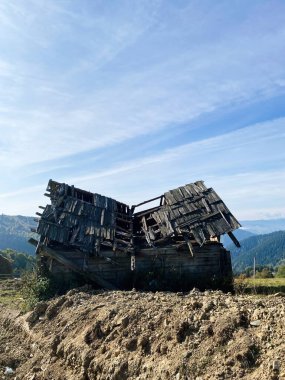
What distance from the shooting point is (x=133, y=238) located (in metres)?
19.8

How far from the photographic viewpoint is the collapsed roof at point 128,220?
18891 mm

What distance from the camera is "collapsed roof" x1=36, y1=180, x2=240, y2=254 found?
18891 mm

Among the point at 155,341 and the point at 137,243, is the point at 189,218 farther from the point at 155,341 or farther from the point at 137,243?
the point at 155,341

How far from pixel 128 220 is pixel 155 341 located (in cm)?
1297

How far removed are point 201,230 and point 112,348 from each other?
10.5m

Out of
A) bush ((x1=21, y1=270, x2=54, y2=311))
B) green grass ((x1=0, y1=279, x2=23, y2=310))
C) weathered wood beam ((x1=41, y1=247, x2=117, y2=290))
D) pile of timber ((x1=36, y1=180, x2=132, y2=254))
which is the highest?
pile of timber ((x1=36, y1=180, x2=132, y2=254))

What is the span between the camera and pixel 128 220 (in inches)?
859

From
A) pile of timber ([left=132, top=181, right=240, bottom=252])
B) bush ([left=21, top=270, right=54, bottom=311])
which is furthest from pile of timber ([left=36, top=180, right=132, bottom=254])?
bush ([left=21, top=270, right=54, bottom=311])

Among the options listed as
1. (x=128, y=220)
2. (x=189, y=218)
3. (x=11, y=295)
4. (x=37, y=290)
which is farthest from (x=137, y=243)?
(x=11, y=295)

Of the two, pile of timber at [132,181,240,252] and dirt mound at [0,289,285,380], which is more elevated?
pile of timber at [132,181,240,252]

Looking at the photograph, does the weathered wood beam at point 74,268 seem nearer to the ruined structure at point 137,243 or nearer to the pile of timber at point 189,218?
the ruined structure at point 137,243

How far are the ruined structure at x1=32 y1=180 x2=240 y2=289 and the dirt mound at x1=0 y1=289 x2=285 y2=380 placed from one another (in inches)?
198

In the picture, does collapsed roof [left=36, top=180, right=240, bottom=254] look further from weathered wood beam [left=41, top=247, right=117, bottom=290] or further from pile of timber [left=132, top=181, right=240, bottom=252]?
weathered wood beam [left=41, top=247, right=117, bottom=290]

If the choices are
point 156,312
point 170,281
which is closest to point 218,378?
point 156,312
